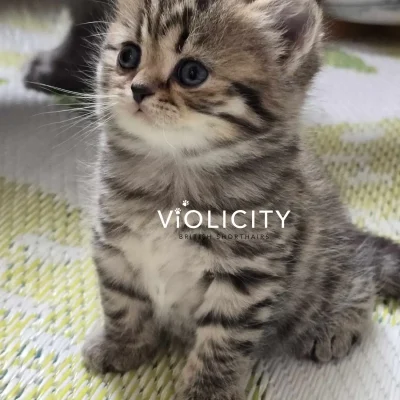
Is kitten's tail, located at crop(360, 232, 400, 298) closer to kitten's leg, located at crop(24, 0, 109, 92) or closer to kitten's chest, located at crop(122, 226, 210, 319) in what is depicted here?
kitten's chest, located at crop(122, 226, 210, 319)

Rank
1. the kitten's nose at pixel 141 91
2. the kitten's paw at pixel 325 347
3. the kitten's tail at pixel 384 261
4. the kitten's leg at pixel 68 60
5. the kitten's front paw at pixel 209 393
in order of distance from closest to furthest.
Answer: the kitten's nose at pixel 141 91 < the kitten's front paw at pixel 209 393 < the kitten's paw at pixel 325 347 < the kitten's tail at pixel 384 261 < the kitten's leg at pixel 68 60

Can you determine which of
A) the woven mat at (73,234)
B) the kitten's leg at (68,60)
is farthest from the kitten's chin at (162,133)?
the kitten's leg at (68,60)

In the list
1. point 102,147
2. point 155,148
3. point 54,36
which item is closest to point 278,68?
point 155,148

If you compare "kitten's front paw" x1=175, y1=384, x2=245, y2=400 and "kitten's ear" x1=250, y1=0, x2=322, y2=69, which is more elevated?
"kitten's ear" x1=250, y1=0, x2=322, y2=69

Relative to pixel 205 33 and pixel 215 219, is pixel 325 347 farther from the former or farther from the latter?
pixel 205 33

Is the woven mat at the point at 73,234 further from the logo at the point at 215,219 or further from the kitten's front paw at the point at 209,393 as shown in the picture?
the logo at the point at 215,219

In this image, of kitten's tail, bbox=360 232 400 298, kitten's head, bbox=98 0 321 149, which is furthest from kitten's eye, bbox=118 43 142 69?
kitten's tail, bbox=360 232 400 298

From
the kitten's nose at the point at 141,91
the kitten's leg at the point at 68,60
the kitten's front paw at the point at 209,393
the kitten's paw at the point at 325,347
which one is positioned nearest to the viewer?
the kitten's nose at the point at 141,91
